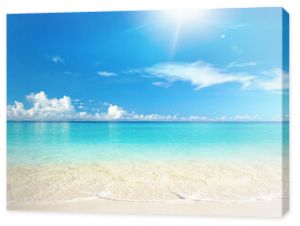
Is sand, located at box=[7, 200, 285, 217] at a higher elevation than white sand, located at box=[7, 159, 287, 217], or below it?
below

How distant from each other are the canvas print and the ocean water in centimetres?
1

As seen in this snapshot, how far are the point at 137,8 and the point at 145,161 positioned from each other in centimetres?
183

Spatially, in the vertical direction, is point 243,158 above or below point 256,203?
above

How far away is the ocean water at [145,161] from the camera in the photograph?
7.70 meters

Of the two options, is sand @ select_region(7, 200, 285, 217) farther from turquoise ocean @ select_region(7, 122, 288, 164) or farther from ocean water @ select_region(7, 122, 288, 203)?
turquoise ocean @ select_region(7, 122, 288, 164)

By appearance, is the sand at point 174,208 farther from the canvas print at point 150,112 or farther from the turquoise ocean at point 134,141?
the turquoise ocean at point 134,141

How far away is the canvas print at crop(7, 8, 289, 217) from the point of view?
7.68m

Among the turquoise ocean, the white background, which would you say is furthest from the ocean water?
the white background

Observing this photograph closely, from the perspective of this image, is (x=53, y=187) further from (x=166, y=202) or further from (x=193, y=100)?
(x=193, y=100)

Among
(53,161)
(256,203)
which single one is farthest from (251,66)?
(53,161)

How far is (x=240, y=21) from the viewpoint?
773 centimetres

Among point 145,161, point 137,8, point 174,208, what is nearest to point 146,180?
point 145,161

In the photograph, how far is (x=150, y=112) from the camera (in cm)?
807

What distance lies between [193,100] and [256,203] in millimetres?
1403
